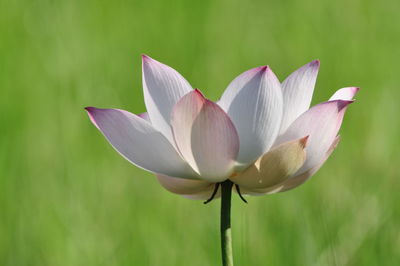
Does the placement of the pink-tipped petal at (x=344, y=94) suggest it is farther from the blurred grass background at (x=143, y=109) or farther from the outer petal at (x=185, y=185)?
the blurred grass background at (x=143, y=109)

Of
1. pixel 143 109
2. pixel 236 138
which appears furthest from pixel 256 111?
pixel 143 109

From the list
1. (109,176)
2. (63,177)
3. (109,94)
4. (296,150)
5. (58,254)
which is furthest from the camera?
(109,94)

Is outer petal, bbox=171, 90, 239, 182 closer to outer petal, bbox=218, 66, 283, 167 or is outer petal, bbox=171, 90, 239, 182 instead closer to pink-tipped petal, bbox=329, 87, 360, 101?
outer petal, bbox=218, 66, 283, 167

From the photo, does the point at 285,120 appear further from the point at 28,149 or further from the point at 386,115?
the point at 386,115

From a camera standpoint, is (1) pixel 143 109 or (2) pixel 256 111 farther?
(1) pixel 143 109

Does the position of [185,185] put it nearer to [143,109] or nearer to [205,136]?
[205,136]

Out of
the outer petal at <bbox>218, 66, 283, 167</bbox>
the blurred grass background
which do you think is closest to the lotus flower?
the outer petal at <bbox>218, 66, 283, 167</bbox>

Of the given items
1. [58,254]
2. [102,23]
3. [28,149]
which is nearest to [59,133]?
[28,149]
